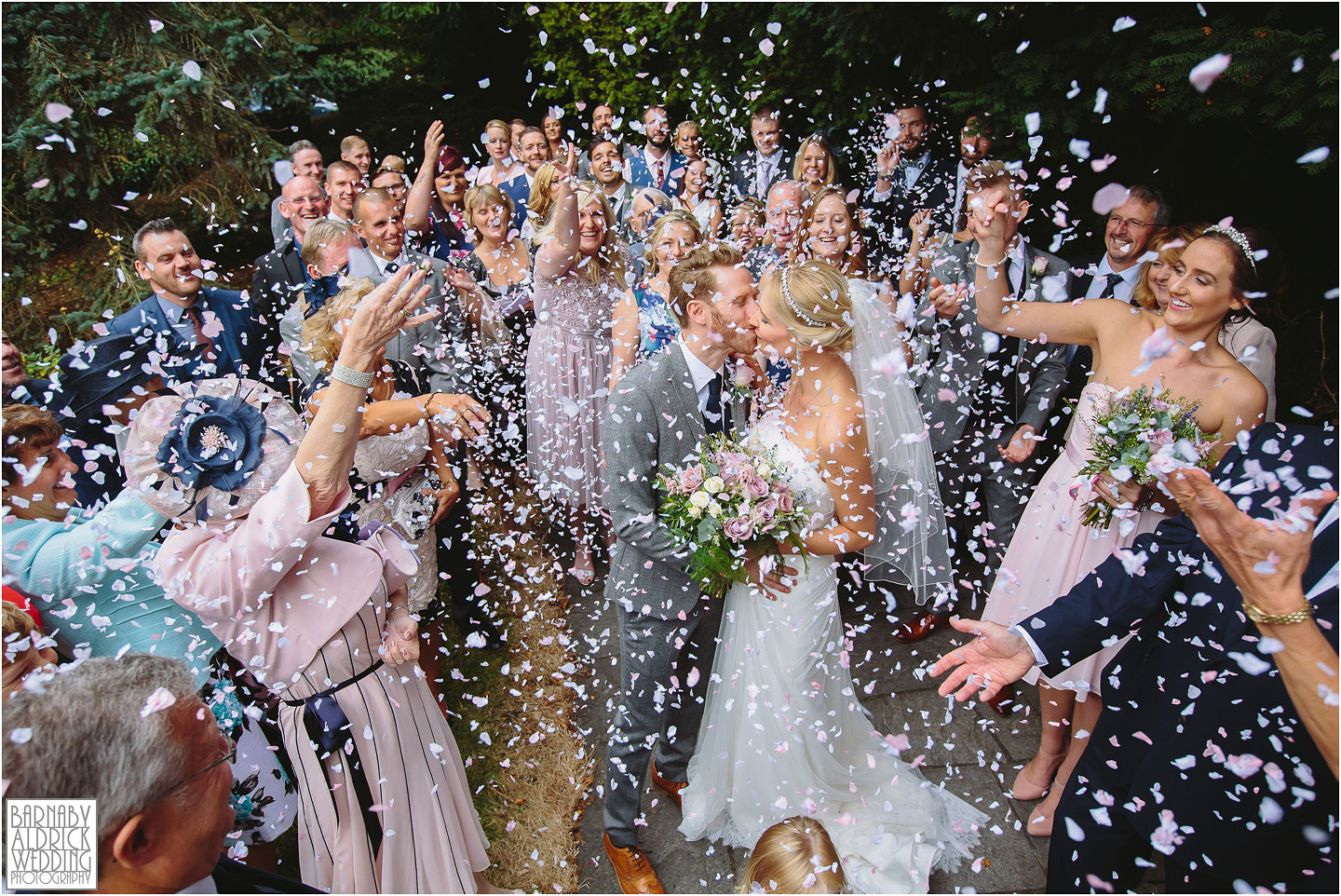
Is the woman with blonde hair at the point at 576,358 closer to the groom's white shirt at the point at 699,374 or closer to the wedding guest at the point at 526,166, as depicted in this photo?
the groom's white shirt at the point at 699,374

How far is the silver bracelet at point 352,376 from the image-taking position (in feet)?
7.37

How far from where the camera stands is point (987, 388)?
15.4 feet

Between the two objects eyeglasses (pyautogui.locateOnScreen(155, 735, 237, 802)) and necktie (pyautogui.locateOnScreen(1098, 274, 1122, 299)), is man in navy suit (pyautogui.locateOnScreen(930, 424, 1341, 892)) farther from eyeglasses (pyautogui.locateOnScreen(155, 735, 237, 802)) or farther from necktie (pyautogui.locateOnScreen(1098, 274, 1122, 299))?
necktie (pyautogui.locateOnScreen(1098, 274, 1122, 299))

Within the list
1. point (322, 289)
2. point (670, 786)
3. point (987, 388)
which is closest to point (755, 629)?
point (670, 786)

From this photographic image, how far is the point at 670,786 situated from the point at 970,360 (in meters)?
2.95

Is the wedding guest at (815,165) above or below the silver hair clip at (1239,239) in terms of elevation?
above

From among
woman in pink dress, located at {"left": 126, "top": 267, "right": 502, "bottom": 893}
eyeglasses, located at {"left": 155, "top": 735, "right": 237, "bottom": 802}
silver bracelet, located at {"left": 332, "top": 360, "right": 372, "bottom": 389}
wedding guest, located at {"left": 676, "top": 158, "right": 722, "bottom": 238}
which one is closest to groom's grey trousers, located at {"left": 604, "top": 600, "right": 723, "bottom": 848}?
woman in pink dress, located at {"left": 126, "top": 267, "right": 502, "bottom": 893}

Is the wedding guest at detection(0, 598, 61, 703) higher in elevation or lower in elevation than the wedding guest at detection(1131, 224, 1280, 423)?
lower

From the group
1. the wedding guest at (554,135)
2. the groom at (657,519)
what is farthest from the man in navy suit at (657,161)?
the groom at (657,519)

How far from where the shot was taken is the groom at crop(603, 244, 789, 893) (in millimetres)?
3072

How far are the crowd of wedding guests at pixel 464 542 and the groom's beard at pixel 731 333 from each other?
56cm

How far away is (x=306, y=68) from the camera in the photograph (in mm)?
9133

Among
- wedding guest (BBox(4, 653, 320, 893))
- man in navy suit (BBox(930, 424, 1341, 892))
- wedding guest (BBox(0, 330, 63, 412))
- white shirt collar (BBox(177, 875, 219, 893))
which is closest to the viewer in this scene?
wedding guest (BBox(4, 653, 320, 893))

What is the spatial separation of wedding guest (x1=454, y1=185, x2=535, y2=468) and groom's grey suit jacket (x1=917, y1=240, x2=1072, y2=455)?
9.39ft
